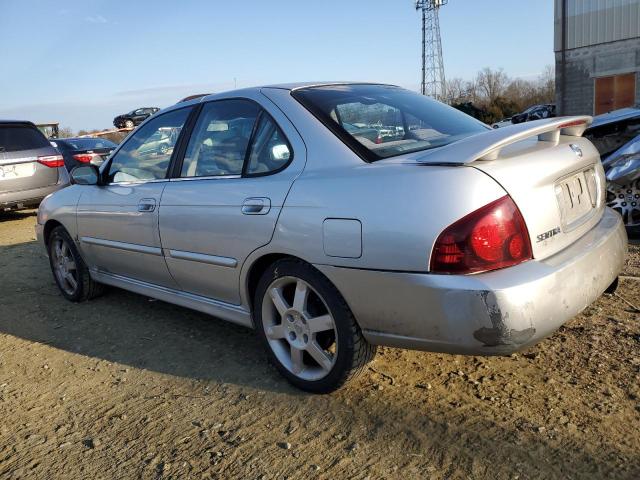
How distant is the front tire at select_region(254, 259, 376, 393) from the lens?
2.72 metres

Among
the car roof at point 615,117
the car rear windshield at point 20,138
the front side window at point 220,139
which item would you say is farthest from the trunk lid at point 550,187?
the car rear windshield at point 20,138

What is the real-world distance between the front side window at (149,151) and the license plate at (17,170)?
5.65 m

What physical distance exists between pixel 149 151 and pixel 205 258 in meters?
1.15

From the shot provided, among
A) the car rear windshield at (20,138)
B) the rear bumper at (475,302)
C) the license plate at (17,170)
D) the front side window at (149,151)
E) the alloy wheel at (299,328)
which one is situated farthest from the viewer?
the car rear windshield at (20,138)

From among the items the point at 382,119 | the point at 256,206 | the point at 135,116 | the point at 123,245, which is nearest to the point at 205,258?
the point at 256,206

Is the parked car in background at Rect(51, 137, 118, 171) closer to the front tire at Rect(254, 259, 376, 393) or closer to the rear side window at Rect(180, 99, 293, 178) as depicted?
the rear side window at Rect(180, 99, 293, 178)

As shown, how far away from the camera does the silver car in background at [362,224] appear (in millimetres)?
2322

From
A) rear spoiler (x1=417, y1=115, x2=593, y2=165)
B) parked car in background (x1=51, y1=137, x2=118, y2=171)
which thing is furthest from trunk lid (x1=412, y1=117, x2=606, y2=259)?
parked car in background (x1=51, y1=137, x2=118, y2=171)

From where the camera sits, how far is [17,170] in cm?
908

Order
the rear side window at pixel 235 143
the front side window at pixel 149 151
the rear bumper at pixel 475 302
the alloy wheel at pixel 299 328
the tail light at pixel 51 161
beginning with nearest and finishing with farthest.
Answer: the rear bumper at pixel 475 302, the alloy wheel at pixel 299 328, the rear side window at pixel 235 143, the front side window at pixel 149 151, the tail light at pixel 51 161

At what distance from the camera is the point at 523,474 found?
7.32 ft

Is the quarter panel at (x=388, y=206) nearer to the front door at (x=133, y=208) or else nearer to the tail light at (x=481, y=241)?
the tail light at (x=481, y=241)

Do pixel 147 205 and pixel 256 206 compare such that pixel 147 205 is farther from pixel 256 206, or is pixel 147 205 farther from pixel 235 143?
pixel 256 206

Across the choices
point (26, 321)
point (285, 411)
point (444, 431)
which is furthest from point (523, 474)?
point (26, 321)
